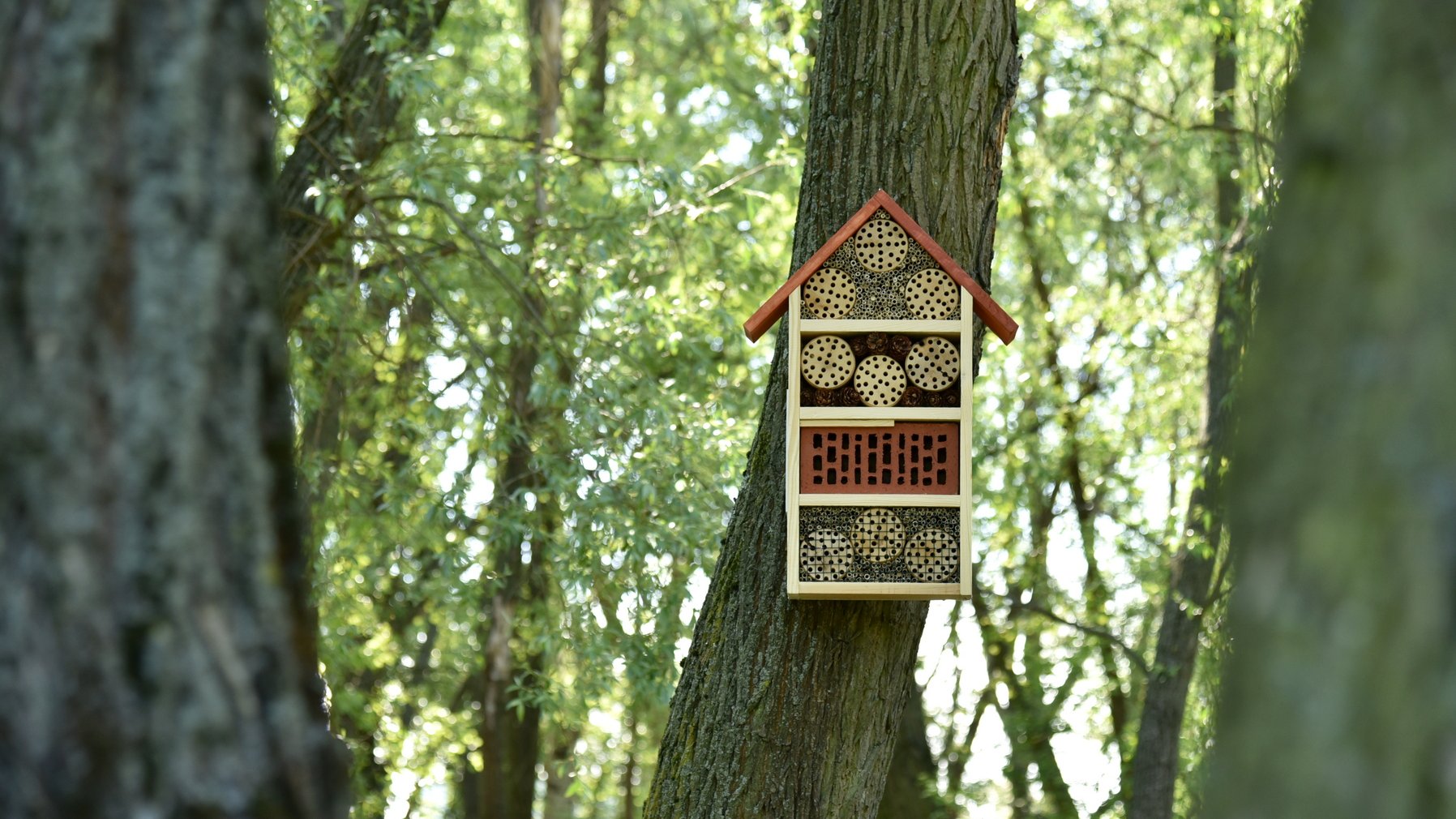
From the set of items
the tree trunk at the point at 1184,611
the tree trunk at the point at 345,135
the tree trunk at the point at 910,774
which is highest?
the tree trunk at the point at 345,135

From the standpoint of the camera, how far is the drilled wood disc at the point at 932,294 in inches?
125

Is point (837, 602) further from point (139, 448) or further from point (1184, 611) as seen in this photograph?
point (1184, 611)

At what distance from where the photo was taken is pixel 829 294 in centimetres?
320

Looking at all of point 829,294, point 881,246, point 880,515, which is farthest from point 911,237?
point 880,515

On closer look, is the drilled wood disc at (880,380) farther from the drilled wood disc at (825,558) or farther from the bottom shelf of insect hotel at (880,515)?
the drilled wood disc at (825,558)

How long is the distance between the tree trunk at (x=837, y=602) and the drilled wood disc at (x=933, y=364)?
0.30m

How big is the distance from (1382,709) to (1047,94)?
338 inches

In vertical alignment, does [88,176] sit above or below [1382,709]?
above

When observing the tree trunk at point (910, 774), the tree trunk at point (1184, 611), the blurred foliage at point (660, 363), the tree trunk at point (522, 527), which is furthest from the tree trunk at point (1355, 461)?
the tree trunk at point (910, 774)

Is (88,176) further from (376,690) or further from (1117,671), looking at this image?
(1117,671)

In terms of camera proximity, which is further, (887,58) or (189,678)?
(887,58)

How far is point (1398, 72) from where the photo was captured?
1.40 meters

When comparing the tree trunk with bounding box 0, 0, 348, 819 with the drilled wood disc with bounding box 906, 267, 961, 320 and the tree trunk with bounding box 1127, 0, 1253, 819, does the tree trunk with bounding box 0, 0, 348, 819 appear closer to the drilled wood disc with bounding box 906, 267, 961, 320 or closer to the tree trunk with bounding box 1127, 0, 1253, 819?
the drilled wood disc with bounding box 906, 267, 961, 320

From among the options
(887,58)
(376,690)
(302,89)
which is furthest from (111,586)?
(376,690)
